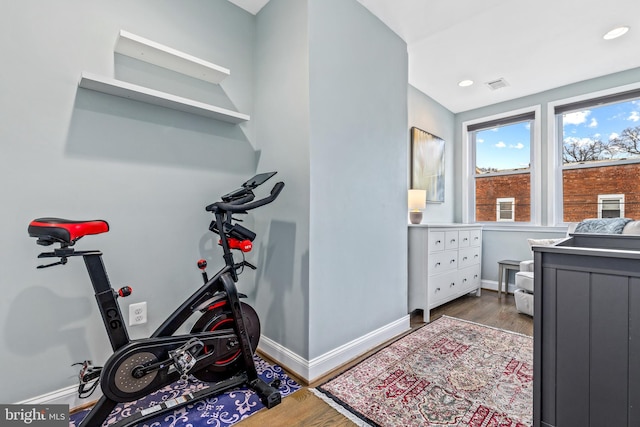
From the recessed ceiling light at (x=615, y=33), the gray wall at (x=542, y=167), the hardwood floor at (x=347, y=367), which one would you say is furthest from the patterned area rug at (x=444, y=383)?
the recessed ceiling light at (x=615, y=33)

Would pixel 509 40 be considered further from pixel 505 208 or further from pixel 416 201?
pixel 505 208

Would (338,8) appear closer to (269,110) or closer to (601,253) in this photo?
(269,110)

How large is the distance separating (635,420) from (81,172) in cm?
253

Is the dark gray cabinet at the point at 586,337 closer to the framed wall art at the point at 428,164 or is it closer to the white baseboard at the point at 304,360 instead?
the white baseboard at the point at 304,360

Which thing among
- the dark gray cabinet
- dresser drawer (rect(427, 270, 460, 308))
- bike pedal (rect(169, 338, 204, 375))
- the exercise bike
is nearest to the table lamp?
dresser drawer (rect(427, 270, 460, 308))

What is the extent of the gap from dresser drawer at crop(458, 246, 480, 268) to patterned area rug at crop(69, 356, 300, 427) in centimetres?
242

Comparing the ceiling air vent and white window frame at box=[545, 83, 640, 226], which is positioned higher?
the ceiling air vent

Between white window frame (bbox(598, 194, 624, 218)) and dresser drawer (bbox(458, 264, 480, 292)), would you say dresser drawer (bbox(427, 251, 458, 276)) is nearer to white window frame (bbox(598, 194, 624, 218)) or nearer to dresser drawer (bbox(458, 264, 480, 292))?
dresser drawer (bbox(458, 264, 480, 292))

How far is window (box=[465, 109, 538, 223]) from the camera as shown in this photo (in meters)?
3.88

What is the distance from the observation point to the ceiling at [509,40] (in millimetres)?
2271

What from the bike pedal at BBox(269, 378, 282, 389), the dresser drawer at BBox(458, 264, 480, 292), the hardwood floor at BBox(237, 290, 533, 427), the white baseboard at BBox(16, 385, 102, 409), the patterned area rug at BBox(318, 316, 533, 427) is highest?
the dresser drawer at BBox(458, 264, 480, 292)

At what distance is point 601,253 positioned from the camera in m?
1.03

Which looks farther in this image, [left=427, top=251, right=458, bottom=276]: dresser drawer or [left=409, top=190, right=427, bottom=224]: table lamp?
[left=409, top=190, right=427, bottom=224]: table lamp

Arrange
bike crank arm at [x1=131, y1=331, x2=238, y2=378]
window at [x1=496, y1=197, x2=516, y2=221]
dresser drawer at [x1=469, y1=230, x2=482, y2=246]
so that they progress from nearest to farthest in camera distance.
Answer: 1. bike crank arm at [x1=131, y1=331, x2=238, y2=378]
2. dresser drawer at [x1=469, y1=230, x2=482, y2=246]
3. window at [x1=496, y1=197, x2=516, y2=221]
